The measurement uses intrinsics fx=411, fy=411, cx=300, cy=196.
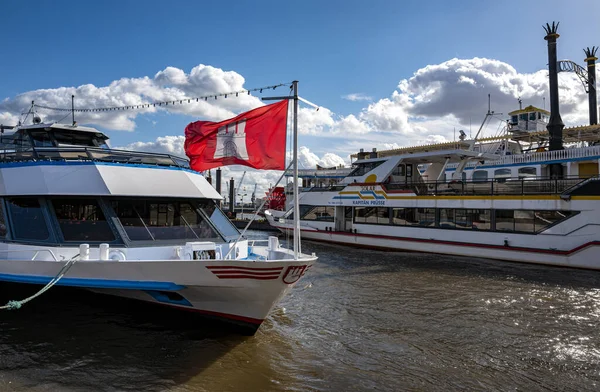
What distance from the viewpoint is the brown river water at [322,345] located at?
6461mm

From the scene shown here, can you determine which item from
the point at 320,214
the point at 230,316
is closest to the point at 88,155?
the point at 230,316

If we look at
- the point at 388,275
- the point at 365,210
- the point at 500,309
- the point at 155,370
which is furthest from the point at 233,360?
the point at 365,210

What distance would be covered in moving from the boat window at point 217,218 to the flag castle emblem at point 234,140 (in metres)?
3.58

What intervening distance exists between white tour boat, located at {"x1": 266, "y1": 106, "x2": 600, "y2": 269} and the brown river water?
5.82 meters

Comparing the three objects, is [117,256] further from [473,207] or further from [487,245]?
[473,207]

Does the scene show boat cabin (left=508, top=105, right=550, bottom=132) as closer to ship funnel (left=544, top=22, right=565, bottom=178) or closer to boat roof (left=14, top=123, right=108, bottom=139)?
ship funnel (left=544, top=22, right=565, bottom=178)

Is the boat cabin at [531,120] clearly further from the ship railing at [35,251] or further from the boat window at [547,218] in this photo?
the ship railing at [35,251]

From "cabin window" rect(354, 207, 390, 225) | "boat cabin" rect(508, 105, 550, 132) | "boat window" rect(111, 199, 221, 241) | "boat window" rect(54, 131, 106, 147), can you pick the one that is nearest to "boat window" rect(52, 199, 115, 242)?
"boat window" rect(111, 199, 221, 241)

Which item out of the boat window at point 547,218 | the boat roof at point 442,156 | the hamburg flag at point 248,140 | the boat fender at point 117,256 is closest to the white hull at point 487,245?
the boat window at point 547,218

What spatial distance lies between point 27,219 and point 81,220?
1399 millimetres

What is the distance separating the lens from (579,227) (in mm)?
17156

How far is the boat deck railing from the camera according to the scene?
9.62m

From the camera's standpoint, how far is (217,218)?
35.2 feet

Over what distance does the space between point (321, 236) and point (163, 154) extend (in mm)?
17052
